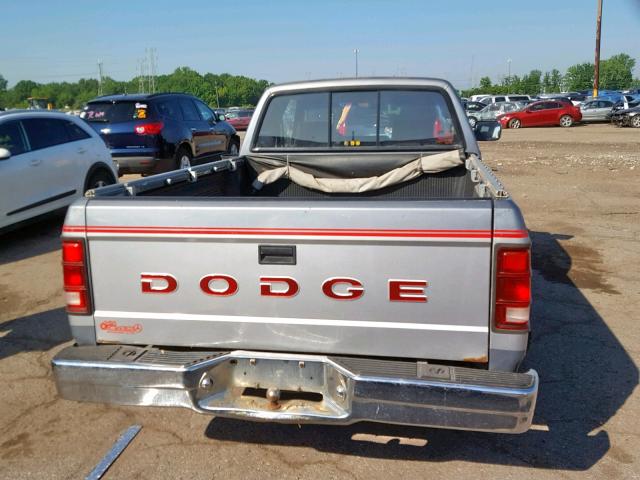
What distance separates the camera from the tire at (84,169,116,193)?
856 centimetres

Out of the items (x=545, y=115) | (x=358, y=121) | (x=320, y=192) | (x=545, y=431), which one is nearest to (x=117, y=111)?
(x=358, y=121)

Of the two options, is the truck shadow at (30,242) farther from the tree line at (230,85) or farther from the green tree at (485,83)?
the green tree at (485,83)

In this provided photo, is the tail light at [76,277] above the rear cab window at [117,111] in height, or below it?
below

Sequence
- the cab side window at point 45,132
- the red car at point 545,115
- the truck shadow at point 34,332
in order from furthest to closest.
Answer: the red car at point 545,115, the cab side window at point 45,132, the truck shadow at point 34,332

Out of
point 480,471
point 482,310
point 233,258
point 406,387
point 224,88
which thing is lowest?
point 480,471

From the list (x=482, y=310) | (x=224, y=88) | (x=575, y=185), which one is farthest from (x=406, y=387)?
(x=224, y=88)

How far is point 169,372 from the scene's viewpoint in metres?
2.66

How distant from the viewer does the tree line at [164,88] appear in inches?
3634

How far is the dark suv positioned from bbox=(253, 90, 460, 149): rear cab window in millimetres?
6694

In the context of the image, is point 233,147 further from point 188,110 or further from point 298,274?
point 298,274

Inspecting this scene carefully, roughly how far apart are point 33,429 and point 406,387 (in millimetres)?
2336

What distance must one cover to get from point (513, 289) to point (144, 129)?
9.64 m

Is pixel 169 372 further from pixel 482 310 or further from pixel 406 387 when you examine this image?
pixel 482 310

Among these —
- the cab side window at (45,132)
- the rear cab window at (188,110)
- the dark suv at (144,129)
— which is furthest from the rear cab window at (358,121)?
the rear cab window at (188,110)
